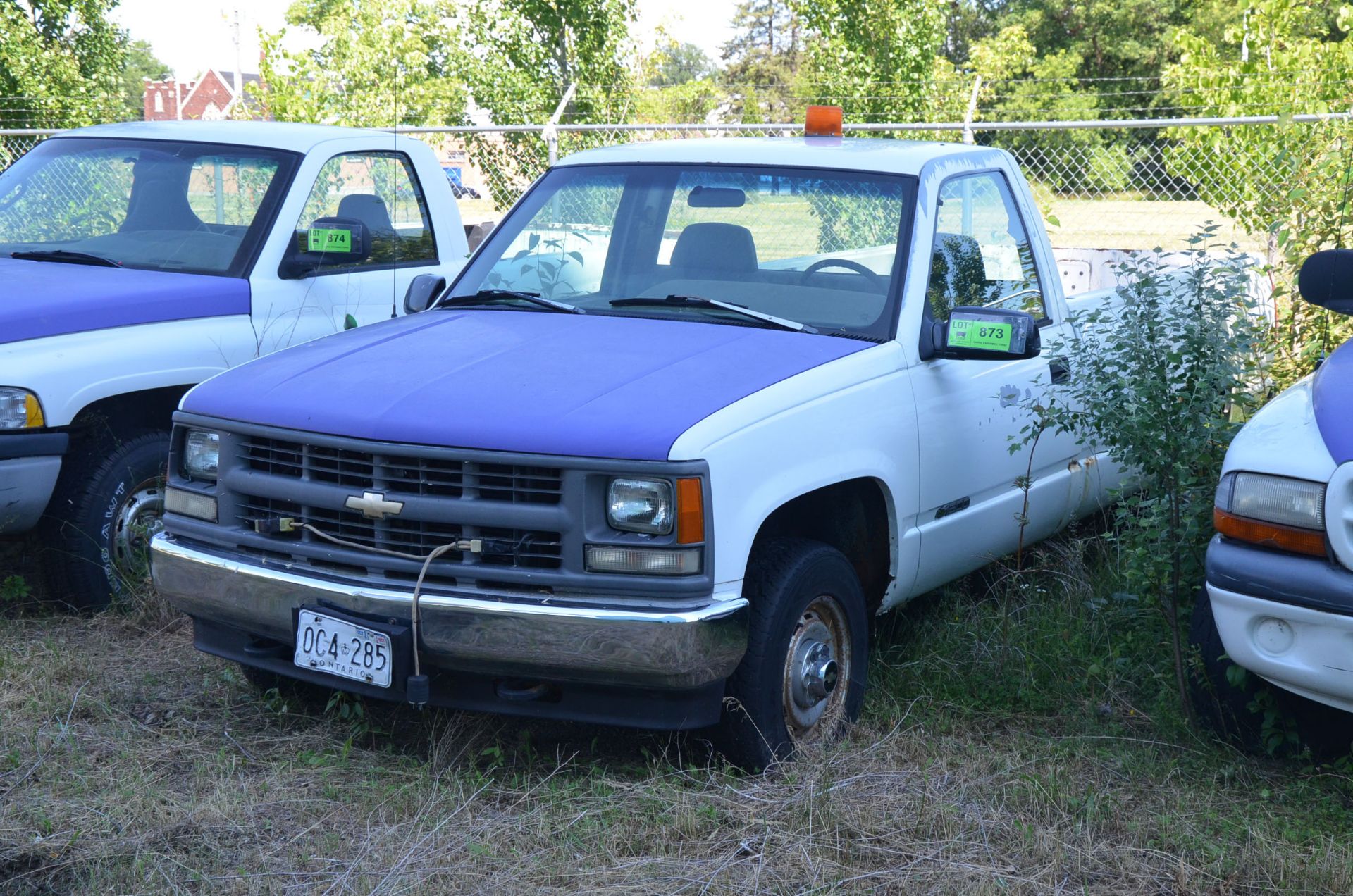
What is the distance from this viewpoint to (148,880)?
10.4 ft

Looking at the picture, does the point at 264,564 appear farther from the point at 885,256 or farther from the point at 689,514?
the point at 885,256

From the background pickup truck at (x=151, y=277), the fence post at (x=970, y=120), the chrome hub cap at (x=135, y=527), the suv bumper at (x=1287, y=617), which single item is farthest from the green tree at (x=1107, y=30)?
the suv bumper at (x=1287, y=617)

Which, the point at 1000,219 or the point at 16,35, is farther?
the point at 16,35

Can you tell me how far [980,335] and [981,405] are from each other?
53 cm

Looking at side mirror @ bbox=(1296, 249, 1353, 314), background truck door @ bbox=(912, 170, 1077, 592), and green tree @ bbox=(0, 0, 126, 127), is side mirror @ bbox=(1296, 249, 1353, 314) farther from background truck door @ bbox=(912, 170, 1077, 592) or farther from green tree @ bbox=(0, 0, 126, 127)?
green tree @ bbox=(0, 0, 126, 127)

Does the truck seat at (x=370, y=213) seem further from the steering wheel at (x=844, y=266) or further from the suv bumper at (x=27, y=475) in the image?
the steering wheel at (x=844, y=266)

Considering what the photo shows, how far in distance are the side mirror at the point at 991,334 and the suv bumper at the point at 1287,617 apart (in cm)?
89

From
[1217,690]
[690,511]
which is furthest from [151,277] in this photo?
[1217,690]

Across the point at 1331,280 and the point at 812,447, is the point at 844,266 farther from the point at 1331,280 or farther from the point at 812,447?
the point at 1331,280

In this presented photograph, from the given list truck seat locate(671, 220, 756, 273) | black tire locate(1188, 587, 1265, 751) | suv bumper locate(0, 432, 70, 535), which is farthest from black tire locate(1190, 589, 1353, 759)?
suv bumper locate(0, 432, 70, 535)

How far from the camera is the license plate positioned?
138 inches

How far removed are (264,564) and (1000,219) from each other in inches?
115

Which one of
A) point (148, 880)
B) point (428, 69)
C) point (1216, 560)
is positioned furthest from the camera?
point (428, 69)

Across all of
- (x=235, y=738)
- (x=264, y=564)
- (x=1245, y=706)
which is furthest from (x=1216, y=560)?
(x=235, y=738)
